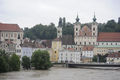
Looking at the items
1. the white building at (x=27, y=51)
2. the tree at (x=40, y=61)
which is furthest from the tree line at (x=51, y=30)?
the tree at (x=40, y=61)

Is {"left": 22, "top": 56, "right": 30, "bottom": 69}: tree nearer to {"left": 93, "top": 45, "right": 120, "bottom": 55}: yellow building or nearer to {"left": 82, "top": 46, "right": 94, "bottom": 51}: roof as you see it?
{"left": 82, "top": 46, "right": 94, "bottom": 51}: roof

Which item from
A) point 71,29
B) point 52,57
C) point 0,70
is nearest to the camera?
point 0,70

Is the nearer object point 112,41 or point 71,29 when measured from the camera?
point 112,41

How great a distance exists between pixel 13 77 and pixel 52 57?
52.6 m

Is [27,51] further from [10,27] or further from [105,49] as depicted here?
[105,49]

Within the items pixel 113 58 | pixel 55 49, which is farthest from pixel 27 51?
pixel 113 58

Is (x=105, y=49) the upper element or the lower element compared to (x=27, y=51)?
upper

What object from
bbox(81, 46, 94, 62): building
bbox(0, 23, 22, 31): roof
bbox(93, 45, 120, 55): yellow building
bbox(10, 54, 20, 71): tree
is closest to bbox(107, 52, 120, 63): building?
Result: bbox(81, 46, 94, 62): building

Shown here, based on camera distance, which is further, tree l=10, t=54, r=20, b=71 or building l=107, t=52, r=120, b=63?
building l=107, t=52, r=120, b=63

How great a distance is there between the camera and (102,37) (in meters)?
136

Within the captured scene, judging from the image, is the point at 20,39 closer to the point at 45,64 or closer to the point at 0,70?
the point at 45,64

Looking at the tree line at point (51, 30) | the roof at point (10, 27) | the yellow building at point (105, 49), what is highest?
the tree line at point (51, 30)

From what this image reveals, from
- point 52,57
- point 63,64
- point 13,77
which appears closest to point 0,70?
point 13,77

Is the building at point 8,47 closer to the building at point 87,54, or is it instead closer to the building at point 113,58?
the building at point 113,58
